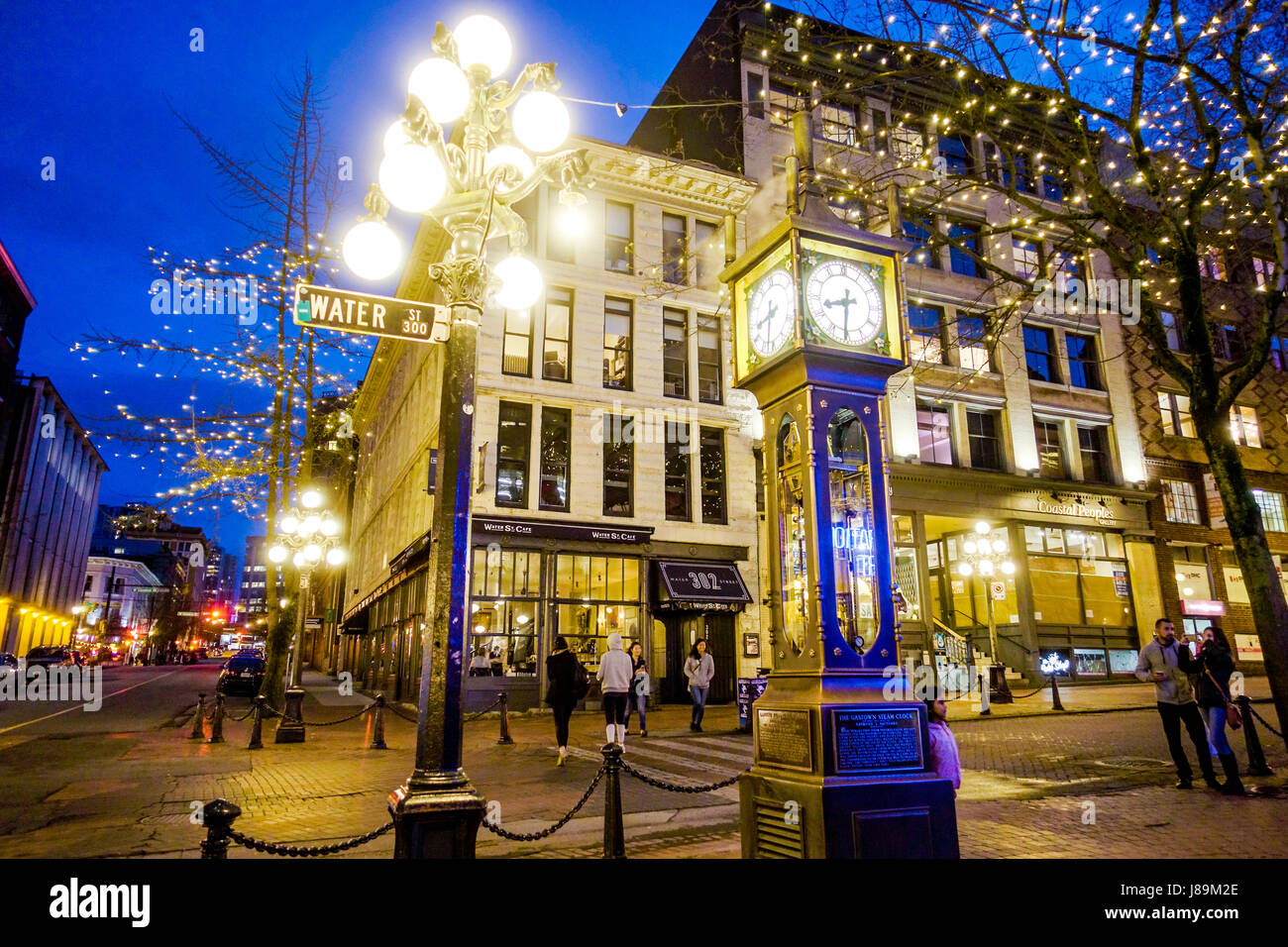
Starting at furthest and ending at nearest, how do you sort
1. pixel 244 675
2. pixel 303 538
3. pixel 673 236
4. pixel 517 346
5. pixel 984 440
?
1. pixel 244 675
2. pixel 984 440
3. pixel 673 236
4. pixel 517 346
5. pixel 303 538

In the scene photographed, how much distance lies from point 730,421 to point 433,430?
31.6ft

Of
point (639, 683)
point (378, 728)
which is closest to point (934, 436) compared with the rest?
point (639, 683)

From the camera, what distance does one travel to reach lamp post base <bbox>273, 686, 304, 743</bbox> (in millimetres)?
14188

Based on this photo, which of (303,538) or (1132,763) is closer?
(1132,763)

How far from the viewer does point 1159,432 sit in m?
28.5

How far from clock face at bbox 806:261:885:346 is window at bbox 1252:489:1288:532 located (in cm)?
3444

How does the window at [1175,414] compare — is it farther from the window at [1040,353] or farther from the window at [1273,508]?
the window at [1040,353]

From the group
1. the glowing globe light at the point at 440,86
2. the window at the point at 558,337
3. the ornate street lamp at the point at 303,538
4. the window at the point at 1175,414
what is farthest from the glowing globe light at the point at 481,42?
the window at the point at 1175,414

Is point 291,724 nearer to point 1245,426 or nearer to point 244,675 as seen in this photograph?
point 244,675

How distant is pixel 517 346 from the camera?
846 inches

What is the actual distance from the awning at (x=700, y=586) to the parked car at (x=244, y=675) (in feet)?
55.6

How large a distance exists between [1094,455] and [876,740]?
95.3 ft

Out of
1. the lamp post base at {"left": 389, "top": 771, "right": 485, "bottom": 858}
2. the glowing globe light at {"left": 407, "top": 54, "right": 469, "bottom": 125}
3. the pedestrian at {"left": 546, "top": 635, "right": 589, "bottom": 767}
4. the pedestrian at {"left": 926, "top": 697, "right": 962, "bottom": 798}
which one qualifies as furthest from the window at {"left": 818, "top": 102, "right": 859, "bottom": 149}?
the lamp post base at {"left": 389, "top": 771, "right": 485, "bottom": 858}
